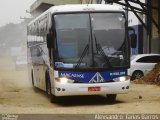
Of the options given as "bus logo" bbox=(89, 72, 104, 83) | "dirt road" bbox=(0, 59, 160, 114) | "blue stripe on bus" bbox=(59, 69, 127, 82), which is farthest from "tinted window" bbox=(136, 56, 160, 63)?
"bus logo" bbox=(89, 72, 104, 83)

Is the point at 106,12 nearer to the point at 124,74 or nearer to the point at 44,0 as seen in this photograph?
the point at 124,74

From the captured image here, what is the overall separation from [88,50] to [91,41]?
1.14 feet

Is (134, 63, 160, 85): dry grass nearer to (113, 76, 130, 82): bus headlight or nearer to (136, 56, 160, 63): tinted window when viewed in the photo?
(136, 56, 160, 63): tinted window

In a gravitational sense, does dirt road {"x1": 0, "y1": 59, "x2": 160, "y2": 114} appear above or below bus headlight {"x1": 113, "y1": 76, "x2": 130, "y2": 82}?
below

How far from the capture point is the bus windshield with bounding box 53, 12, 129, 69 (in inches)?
721

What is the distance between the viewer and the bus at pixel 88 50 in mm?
18172

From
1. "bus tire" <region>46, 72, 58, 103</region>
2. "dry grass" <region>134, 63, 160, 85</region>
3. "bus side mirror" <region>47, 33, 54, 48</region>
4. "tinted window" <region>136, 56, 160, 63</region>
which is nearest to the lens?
"bus side mirror" <region>47, 33, 54, 48</region>

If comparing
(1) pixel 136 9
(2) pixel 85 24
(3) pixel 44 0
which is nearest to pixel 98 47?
(2) pixel 85 24

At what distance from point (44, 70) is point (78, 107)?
146 inches

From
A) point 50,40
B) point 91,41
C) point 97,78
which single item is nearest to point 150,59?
point 91,41

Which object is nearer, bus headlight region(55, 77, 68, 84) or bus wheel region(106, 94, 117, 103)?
bus headlight region(55, 77, 68, 84)

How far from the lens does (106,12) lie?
19.1 m

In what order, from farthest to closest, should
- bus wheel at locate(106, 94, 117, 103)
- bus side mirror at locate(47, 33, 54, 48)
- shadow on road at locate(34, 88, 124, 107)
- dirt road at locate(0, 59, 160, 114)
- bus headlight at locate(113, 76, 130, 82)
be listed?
bus wheel at locate(106, 94, 117, 103) → shadow on road at locate(34, 88, 124, 107) → bus side mirror at locate(47, 33, 54, 48) → bus headlight at locate(113, 76, 130, 82) → dirt road at locate(0, 59, 160, 114)

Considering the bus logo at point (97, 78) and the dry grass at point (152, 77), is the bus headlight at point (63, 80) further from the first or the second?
the dry grass at point (152, 77)
